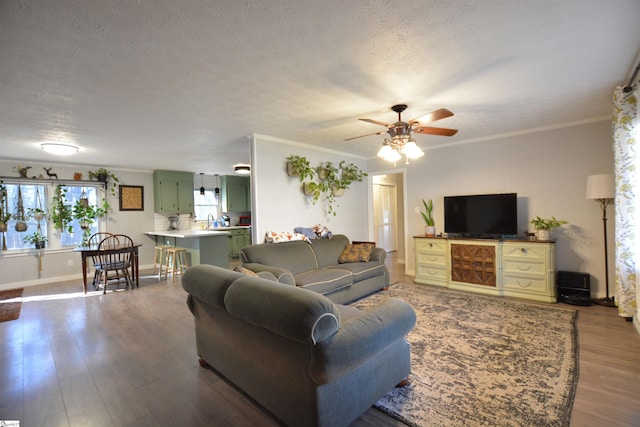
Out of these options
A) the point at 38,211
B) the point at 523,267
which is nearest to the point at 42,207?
the point at 38,211

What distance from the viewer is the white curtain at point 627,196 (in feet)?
9.43

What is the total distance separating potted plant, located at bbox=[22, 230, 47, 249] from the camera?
569 cm

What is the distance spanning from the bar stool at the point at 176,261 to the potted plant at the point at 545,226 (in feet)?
19.8

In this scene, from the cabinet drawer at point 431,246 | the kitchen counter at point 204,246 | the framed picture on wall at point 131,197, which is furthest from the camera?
the framed picture on wall at point 131,197

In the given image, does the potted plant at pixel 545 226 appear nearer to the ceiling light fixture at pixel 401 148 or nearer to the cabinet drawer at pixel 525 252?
the cabinet drawer at pixel 525 252

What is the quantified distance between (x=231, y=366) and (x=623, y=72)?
407 centimetres

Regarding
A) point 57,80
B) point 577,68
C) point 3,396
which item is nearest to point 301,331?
point 3,396

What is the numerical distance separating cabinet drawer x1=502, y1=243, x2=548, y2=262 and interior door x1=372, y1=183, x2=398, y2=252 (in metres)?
3.75

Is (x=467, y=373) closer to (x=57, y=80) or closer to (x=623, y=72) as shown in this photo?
(x=623, y=72)

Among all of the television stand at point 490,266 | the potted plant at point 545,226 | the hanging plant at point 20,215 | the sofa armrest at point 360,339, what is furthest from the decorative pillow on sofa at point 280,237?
the hanging plant at point 20,215

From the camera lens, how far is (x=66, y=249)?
6.12 m

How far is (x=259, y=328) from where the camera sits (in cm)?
188

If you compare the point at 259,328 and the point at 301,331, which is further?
the point at 259,328

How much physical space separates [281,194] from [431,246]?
2619mm
